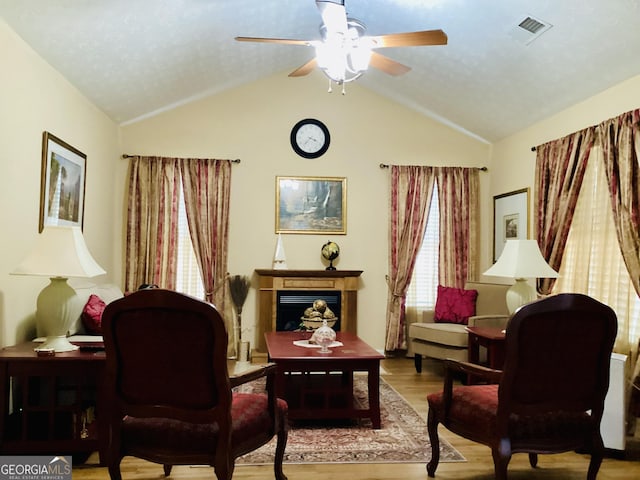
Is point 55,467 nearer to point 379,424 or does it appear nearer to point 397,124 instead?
point 379,424

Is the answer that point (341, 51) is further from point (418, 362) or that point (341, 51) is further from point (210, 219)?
point (418, 362)

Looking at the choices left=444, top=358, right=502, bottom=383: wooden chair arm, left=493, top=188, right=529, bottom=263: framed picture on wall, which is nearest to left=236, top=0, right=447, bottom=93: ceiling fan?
left=444, top=358, right=502, bottom=383: wooden chair arm

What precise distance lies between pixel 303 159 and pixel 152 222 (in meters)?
1.92

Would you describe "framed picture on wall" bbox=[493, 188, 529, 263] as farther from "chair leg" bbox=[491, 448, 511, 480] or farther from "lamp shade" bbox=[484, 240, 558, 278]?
"chair leg" bbox=[491, 448, 511, 480]

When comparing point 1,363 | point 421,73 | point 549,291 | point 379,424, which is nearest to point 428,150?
point 421,73

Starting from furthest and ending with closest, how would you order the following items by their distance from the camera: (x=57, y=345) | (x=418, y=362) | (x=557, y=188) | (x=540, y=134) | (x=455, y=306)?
(x=455, y=306) → (x=418, y=362) → (x=540, y=134) → (x=557, y=188) → (x=57, y=345)

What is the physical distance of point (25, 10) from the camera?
3.21 m

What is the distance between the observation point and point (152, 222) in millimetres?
5934

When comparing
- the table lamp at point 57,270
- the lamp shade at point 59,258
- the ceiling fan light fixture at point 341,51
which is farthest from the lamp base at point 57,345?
the ceiling fan light fixture at point 341,51

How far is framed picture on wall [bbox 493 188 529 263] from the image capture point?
18.3 feet

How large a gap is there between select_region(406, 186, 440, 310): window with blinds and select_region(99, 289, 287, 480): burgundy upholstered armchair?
436 cm

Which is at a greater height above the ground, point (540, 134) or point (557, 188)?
point (540, 134)

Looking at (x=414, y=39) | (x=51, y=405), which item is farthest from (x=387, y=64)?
(x=51, y=405)

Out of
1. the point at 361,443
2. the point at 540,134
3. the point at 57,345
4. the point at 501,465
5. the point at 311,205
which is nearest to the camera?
the point at 501,465
